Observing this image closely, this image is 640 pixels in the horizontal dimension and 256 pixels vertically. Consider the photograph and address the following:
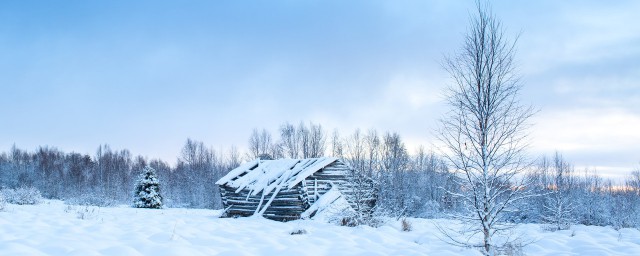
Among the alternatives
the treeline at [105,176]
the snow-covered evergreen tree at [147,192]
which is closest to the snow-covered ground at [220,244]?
the snow-covered evergreen tree at [147,192]

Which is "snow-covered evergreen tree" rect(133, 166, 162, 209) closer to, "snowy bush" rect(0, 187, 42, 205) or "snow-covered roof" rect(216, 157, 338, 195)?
"snowy bush" rect(0, 187, 42, 205)

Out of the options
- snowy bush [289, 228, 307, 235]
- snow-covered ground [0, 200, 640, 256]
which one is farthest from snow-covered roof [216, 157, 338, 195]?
snow-covered ground [0, 200, 640, 256]

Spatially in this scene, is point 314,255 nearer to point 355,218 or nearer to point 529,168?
point 529,168

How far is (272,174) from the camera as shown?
20172 mm

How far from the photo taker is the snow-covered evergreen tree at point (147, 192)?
99.7 ft

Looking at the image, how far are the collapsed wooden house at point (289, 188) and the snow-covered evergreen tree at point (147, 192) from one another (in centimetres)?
1158

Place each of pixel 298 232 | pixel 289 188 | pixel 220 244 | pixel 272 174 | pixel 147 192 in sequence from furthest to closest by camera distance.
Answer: pixel 147 192 < pixel 272 174 < pixel 289 188 < pixel 298 232 < pixel 220 244

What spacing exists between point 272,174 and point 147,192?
599 inches

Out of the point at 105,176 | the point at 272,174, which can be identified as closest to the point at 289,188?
the point at 272,174

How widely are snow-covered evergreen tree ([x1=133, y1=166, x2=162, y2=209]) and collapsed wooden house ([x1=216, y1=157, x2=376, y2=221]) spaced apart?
38.0 feet

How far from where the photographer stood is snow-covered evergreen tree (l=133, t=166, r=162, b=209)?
99.7ft

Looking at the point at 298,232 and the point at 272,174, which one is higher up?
the point at 272,174

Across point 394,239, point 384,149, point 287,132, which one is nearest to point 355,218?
point 394,239

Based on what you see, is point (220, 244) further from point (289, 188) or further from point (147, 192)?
point (147, 192)
